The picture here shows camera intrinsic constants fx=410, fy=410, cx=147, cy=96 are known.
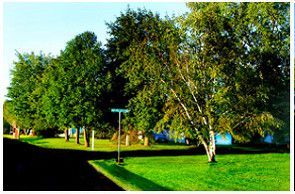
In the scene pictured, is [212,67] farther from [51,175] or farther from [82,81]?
[82,81]

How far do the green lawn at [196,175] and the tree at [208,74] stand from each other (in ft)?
7.19

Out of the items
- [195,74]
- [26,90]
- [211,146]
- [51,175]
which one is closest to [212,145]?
[211,146]

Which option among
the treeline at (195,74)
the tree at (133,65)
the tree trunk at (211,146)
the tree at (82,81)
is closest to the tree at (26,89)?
the tree at (82,81)

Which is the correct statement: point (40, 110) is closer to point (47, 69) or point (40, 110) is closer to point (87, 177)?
point (47, 69)

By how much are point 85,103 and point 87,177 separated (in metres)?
13.0

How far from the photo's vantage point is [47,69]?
3238 centimetres

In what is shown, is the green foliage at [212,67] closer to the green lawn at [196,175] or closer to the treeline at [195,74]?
the treeline at [195,74]

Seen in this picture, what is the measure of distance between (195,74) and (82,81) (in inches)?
397

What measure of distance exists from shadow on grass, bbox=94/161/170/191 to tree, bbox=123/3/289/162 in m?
4.72

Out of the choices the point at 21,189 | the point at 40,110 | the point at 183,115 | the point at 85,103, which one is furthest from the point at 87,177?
the point at 40,110

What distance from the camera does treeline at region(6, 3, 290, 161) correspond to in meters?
22.0

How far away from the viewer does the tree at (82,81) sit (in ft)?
94.2

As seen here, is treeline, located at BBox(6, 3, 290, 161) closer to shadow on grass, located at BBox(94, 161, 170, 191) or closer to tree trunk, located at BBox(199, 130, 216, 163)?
tree trunk, located at BBox(199, 130, 216, 163)

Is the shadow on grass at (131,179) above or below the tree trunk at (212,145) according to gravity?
below
